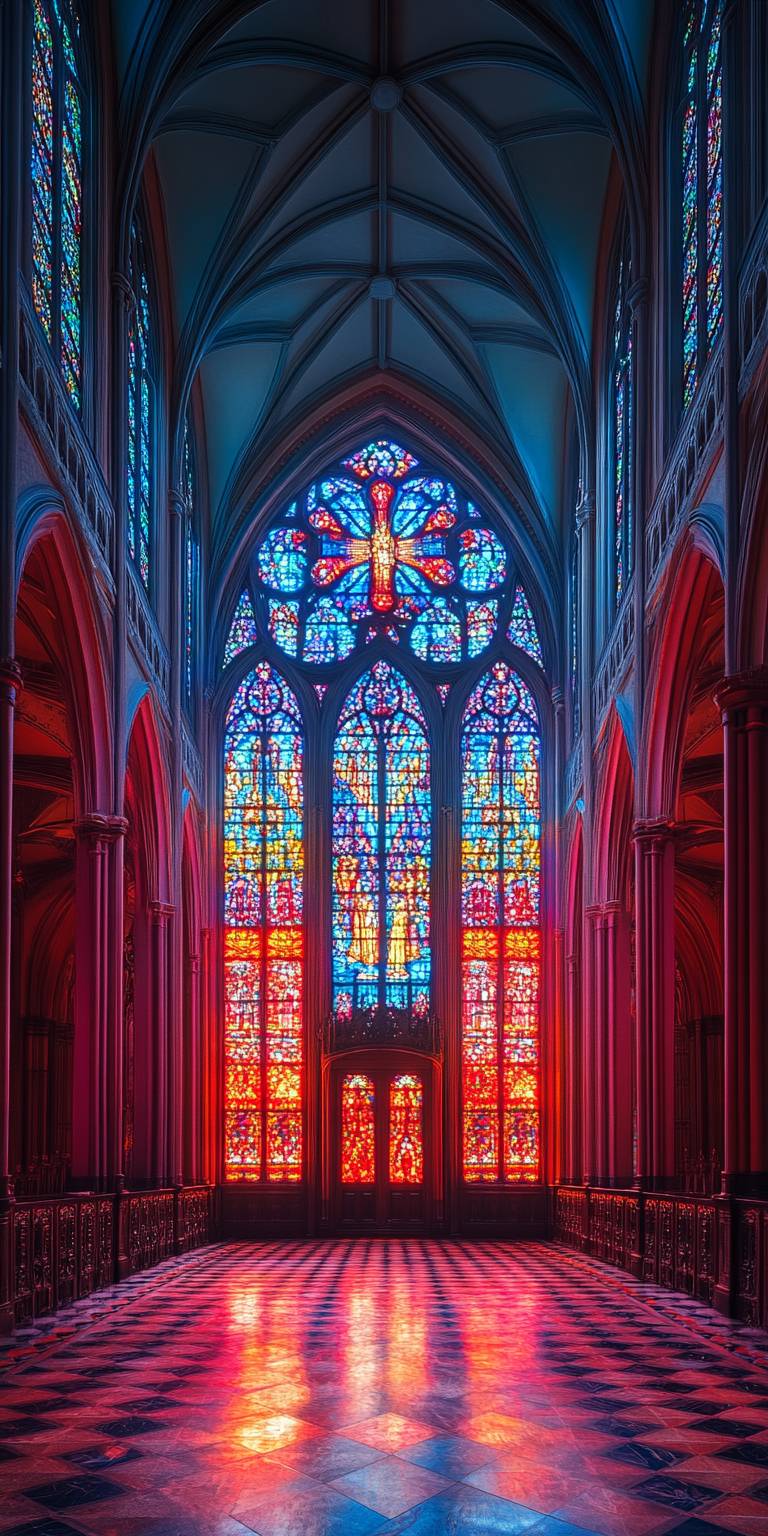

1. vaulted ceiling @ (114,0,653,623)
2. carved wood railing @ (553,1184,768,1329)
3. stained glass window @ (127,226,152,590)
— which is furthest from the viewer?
stained glass window @ (127,226,152,590)

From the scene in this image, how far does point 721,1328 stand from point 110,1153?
26.9 feet

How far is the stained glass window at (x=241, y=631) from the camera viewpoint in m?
30.2

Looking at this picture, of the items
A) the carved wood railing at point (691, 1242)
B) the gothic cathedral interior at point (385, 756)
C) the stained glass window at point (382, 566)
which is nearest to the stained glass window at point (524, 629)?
the gothic cathedral interior at point (385, 756)

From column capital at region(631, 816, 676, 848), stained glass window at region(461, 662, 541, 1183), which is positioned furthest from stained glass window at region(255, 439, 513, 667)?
column capital at region(631, 816, 676, 848)

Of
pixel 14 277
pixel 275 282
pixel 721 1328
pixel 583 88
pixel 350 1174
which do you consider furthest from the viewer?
pixel 350 1174

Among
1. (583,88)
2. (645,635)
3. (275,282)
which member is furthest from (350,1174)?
(583,88)

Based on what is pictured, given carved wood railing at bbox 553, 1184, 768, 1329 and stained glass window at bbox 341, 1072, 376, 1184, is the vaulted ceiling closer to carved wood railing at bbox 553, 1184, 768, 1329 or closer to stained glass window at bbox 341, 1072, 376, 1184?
stained glass window at bbox 341, 1072, 376, 1184

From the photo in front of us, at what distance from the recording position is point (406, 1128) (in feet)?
92.4

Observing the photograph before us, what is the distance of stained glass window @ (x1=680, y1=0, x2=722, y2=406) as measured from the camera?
583 inches

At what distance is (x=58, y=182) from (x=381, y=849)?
16.1 meters

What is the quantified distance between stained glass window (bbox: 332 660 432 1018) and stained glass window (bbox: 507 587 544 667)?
250cm

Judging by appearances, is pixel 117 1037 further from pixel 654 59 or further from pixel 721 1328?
pixel 654 59

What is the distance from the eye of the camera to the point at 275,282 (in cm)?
2541

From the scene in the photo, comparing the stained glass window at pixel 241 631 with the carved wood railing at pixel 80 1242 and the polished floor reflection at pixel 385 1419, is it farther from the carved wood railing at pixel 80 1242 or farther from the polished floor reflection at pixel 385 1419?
the polished floor reflection at pixel 385 1419
